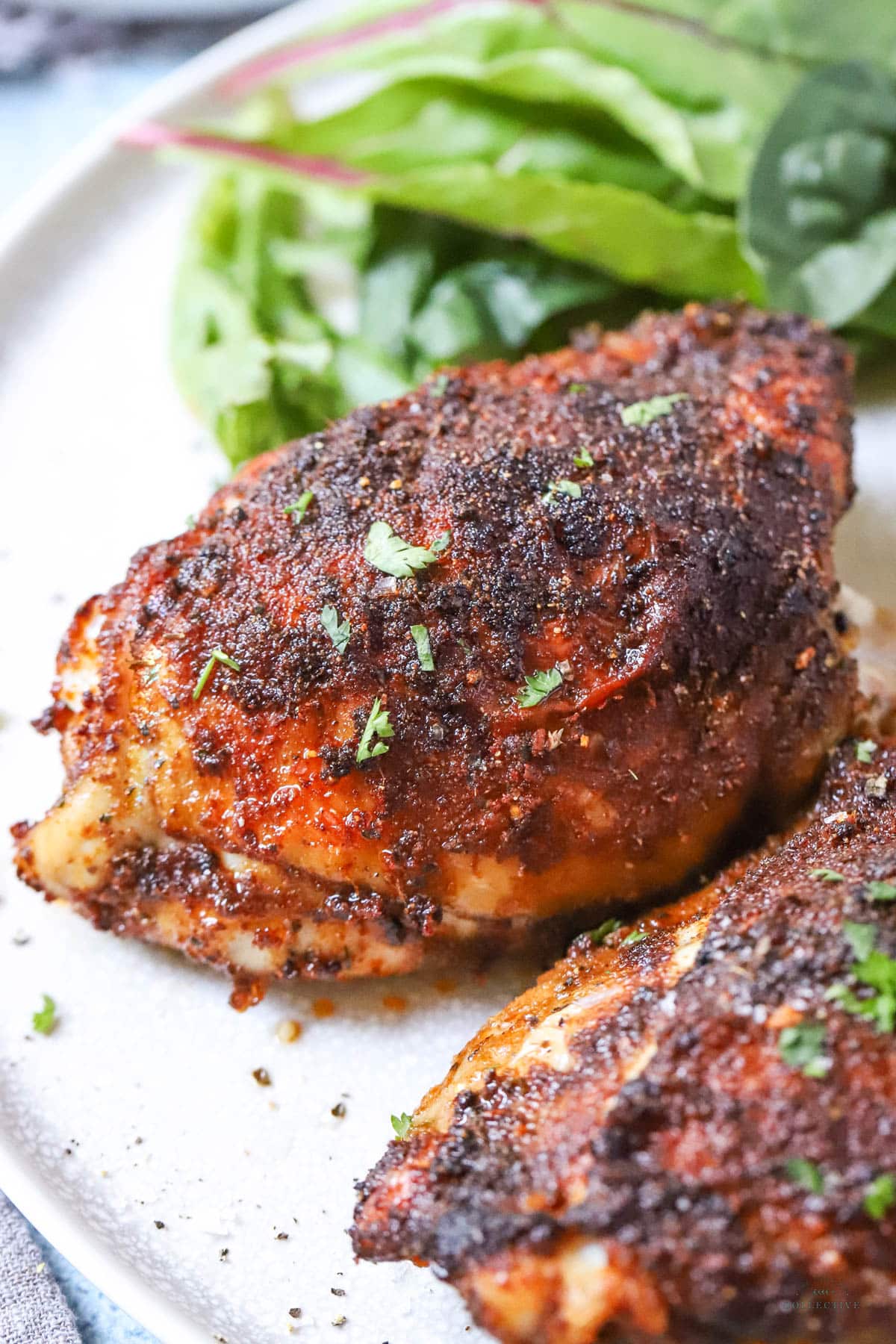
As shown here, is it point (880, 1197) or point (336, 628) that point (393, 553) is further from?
point (880, 1197)

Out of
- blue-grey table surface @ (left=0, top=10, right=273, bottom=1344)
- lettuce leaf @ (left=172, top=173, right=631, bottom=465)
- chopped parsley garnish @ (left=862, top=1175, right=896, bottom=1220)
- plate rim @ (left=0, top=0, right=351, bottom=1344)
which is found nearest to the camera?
chopped parsley garnish @ (left=862, top=1175, right=896, bottom=1220)

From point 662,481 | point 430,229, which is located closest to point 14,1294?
point 662,481

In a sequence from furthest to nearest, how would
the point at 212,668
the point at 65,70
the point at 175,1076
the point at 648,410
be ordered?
1. the point at 65,70
2. the point at 648,410
3. the point at 175,1076
4. the point at 212,668

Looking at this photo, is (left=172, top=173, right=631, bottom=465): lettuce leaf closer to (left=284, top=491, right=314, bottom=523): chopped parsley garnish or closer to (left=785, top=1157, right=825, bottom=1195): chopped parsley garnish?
(left=284, top=491, right=314, bottom=523): chopped parsley garnish

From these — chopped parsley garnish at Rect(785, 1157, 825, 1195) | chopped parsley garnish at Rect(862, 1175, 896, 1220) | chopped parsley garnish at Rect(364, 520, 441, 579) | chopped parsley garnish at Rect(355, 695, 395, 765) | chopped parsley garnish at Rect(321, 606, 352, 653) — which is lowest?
chopped parsley garnish at Rect(862, 1175, 896, 1220)

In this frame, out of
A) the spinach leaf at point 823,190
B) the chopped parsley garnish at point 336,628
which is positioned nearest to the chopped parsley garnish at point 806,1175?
the chopped parsley garnish at point 336,628

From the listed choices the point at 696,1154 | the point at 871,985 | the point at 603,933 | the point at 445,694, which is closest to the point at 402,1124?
the point at 603,933

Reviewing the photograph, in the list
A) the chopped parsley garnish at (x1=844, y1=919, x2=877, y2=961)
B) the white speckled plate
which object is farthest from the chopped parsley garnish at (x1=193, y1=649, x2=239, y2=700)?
the chopped parsley garnish at (x1=844, y1=919, x2=877, y2=961)
